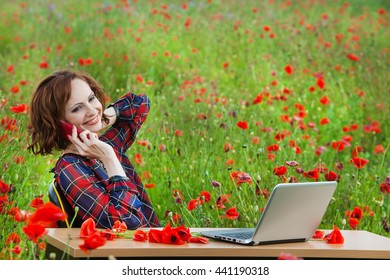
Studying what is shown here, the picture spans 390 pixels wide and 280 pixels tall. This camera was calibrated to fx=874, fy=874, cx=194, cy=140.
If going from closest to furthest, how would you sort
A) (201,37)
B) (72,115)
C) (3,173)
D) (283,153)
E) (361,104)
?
(72,115) → (3,173) → (283,153) → (361,104) → (201,37)

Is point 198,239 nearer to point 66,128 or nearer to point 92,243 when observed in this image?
point 92,243

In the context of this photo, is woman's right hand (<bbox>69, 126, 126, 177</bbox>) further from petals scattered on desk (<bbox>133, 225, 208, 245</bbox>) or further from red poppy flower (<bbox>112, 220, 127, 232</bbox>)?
petals scattered on desk (<bbox>133, 225, 208, 245</bbox>)

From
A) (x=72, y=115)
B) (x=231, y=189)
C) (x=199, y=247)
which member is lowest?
(x=231, y=189)

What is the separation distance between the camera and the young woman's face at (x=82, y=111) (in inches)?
120

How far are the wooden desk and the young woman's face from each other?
51cm

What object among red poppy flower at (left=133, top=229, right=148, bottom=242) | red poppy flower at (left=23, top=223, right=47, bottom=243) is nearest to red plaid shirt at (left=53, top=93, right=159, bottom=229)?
red poppy flower at (left=133, top=229, right=148, bottom=242)

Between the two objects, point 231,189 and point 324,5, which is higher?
point 324,5

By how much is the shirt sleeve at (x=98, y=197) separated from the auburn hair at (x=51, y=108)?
168 mm

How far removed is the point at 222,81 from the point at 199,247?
458 centimetres

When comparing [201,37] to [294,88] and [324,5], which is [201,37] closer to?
[294,88]

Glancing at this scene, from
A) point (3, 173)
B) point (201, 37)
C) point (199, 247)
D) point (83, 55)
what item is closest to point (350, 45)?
point (201, 37)

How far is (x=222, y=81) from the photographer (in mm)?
6910

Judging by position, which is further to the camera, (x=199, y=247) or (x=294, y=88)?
(x=294, y=88)

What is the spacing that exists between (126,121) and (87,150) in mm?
529
